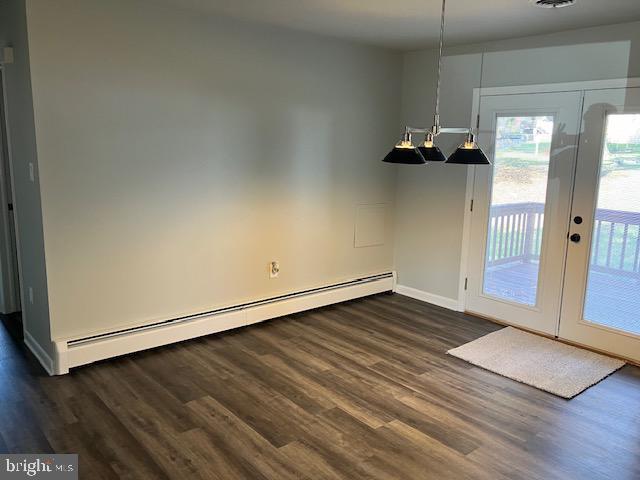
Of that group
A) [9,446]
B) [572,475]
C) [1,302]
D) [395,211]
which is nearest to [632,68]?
[395,211]

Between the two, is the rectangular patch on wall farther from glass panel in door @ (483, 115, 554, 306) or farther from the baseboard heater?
glass panel in door @ (483, 115, 554, 306)

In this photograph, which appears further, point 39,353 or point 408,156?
point 39,353

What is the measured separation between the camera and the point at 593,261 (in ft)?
13.3

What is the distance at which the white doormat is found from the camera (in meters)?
3.55

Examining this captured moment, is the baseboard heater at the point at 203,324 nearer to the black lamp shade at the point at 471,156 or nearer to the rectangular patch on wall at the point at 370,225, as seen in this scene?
the rectangular patch on wall at the point at 370,225

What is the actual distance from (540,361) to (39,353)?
12.0 feet

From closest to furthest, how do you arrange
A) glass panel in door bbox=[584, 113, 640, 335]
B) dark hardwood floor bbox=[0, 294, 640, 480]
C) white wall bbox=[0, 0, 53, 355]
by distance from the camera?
dark hardwood floor bbox=[0, 294, 640, 480]
white wall bbox=[0, 0, 53, 355]
glass panel in door bbox=[584, 113, 640, 335]

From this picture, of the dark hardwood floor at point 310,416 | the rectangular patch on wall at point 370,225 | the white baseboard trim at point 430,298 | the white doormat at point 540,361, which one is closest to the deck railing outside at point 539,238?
the white baseboard trim at point 430,298

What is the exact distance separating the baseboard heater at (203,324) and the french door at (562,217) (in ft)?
3.90

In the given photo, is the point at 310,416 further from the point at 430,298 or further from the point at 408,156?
the point at 430,298

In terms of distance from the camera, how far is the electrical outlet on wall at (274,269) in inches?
180

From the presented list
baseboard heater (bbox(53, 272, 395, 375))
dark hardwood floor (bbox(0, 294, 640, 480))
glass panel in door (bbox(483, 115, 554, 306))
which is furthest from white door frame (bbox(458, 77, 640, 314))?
dark hardwood floor (bbox(0, 294, 640, 480))

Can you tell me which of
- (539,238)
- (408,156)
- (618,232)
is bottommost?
(539,238)

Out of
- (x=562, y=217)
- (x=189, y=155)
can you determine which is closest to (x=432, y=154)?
(x=562, y=217)
